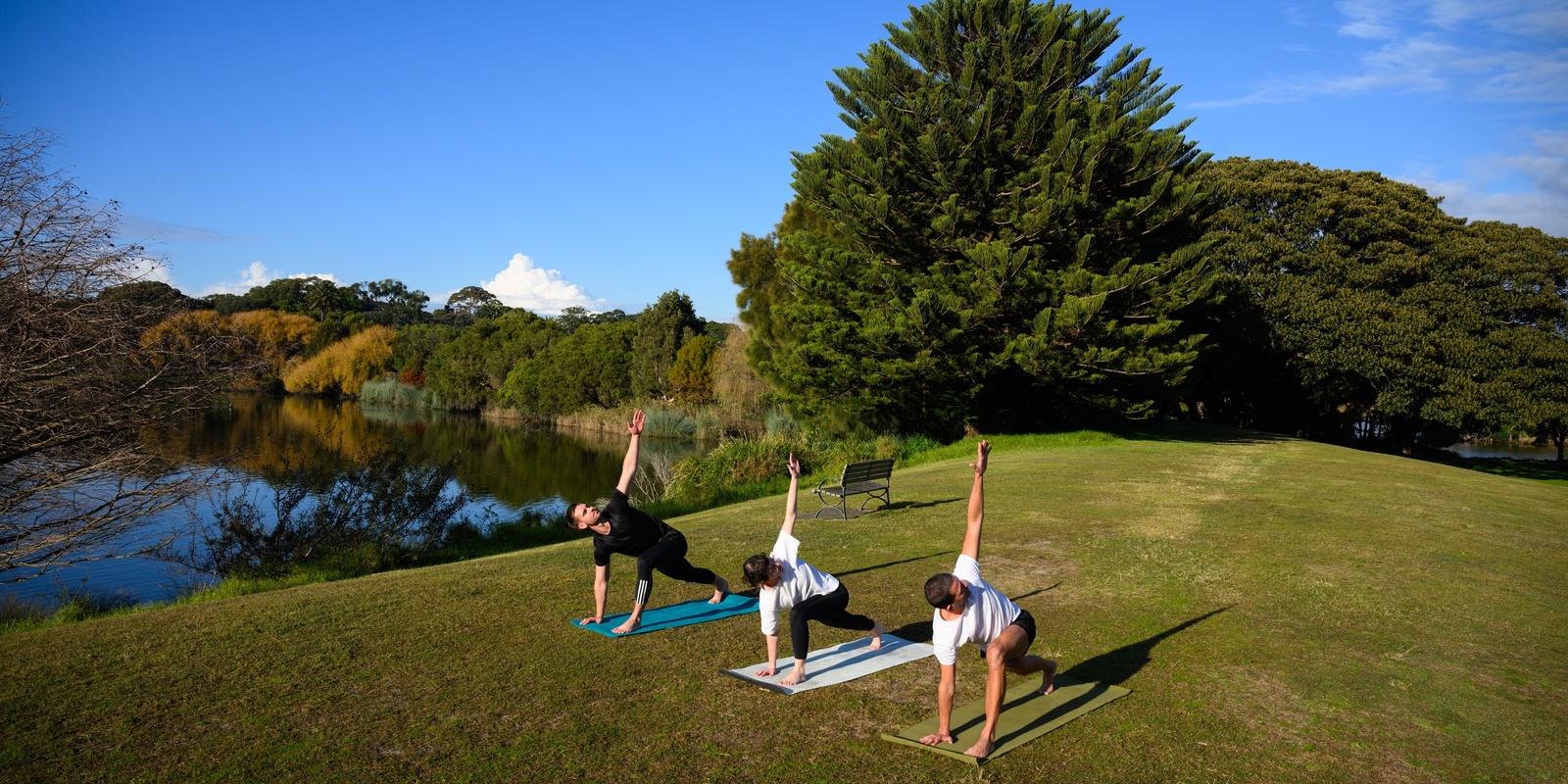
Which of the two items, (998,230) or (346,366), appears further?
(346,366)

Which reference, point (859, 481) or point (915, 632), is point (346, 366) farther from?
point (915, 632)

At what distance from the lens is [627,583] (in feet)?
31.0

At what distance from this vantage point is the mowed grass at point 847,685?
199 inches

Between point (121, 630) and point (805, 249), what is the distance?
68.3 ft

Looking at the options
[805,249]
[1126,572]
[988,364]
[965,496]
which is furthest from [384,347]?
[1126,572]

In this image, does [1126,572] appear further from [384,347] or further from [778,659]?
[384,347]

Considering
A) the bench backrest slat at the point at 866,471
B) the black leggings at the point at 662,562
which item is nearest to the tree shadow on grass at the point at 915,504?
the bench backrest slat at the point at 866,471

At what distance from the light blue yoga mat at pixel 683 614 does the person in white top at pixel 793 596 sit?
1.52 meters

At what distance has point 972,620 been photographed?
5.04 m

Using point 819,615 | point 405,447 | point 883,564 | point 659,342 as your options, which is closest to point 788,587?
point 819,615

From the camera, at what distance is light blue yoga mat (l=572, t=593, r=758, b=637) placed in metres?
7.59

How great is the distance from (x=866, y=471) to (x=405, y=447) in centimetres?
912

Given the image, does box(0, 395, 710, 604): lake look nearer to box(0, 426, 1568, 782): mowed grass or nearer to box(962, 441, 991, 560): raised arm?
box(0, 426, 1568, 782): mowed grass

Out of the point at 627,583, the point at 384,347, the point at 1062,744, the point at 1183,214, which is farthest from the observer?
the point at 384,347
